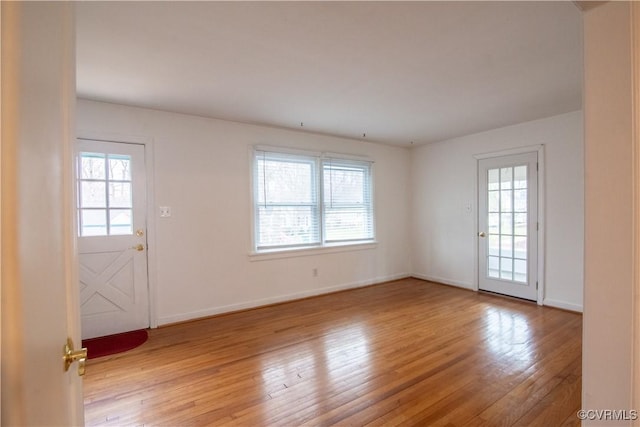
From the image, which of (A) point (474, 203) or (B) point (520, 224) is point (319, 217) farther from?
(B) point (520, 224)

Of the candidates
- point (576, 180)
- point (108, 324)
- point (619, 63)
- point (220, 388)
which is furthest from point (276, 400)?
point (576, 180)

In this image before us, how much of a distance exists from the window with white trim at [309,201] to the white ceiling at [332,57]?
88 cm

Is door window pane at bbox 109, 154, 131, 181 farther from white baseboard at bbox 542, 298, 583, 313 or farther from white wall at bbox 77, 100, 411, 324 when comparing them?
white baseboard at bbox 542, 298, 583, 313

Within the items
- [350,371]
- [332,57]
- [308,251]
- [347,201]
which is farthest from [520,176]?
[350,371]

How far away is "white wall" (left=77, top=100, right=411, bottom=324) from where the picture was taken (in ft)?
11.3

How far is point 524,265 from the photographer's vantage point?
4250 millimetres

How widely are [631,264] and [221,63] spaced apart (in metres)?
2.63

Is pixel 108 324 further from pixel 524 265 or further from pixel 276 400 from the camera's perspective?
pixel 524 265

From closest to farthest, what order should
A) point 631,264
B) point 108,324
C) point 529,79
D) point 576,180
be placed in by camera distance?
point 631,264, point 529,79, point 108,324, point 576,180

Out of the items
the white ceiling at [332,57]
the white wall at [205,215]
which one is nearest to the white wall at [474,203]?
the white ceiling at [332,57]

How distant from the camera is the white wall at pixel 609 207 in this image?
1062 millimetres

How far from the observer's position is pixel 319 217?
4.67 meters

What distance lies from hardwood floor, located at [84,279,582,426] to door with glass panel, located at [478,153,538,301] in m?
0.66

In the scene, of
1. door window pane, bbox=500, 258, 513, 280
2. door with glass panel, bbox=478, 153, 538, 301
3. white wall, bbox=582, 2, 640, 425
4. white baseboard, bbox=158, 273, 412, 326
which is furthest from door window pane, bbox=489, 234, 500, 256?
white wall, bbox=582, 2, 640, 425
